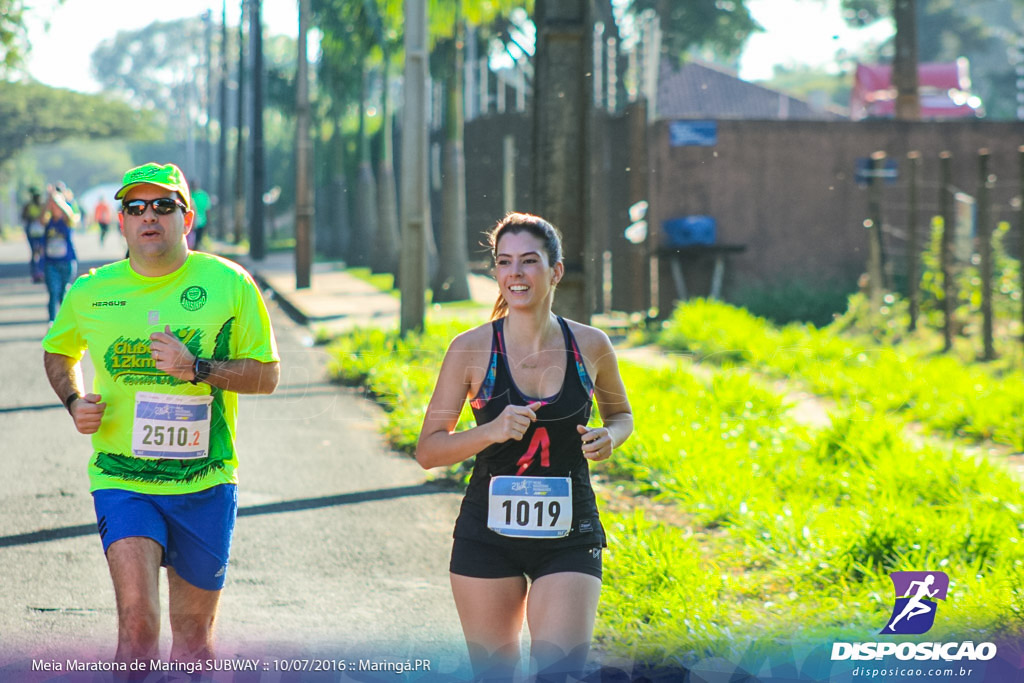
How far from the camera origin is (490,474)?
3.79 meters

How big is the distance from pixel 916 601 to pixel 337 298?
1712cm

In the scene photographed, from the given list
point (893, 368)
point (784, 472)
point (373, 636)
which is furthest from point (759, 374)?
point (373, 636)

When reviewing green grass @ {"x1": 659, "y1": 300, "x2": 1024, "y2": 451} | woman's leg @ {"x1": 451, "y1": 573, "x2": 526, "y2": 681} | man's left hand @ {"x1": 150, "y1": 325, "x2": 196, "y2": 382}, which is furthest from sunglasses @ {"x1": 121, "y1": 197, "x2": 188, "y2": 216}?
green grass @ {"x1": 659, "y1": 300, "x2": 1024, "y2": 451}

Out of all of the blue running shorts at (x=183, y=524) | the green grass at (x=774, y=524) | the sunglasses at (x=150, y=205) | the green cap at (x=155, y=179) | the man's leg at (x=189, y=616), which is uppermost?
the green cap at (x=155, y=179)

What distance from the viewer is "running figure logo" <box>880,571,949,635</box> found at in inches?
199

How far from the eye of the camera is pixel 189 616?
4066 millimetres

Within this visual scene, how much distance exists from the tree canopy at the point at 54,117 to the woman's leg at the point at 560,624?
1181 centimetres

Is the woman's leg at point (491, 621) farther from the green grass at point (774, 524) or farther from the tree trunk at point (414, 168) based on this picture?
the tree trunk at point (414, 168)

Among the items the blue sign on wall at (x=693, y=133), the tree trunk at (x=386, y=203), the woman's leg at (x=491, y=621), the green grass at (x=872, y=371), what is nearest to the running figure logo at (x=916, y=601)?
the woman's leg at (x=491, y=621)

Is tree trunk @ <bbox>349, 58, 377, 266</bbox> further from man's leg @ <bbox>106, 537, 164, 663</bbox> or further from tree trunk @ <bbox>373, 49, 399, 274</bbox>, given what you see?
man's leg @ <bbox>106, 537, 164, 663</bbox>

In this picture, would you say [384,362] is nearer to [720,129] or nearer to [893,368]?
[893,368]

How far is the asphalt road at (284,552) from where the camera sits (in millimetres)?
5211

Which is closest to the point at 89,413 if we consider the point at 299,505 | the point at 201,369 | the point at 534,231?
the point at 201,369

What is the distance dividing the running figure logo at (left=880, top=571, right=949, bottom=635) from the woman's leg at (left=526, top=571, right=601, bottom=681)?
5.88 ft
